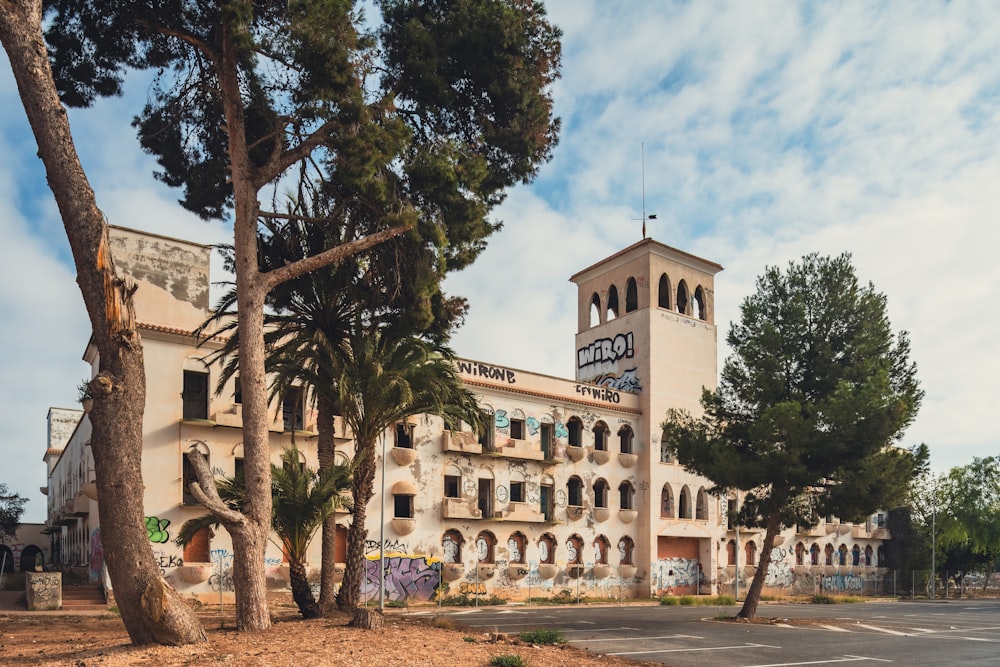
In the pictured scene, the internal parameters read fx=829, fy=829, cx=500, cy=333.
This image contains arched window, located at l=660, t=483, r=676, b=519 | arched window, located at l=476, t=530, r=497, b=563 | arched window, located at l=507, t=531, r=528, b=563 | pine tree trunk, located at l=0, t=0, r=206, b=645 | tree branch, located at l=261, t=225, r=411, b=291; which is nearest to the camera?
pine tree trunk, located at l=0, t=0, r=206, b=645

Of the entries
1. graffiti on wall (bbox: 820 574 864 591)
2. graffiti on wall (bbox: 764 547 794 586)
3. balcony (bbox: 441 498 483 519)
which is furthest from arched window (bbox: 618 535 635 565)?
graffiti on wall (bbox: 820 574 864 591)

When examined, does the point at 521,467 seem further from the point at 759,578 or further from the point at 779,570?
the point at 779,570

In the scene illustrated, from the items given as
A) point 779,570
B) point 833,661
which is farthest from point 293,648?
point 779,570

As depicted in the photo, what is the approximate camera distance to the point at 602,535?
4281 cm

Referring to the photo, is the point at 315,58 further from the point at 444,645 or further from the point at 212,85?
the point at 444,645

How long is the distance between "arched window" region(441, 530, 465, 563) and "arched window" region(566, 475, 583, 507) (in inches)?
292

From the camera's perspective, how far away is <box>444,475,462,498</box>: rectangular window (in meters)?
37.8

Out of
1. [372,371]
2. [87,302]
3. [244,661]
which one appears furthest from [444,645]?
[87,302]

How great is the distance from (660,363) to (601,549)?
10615 mm

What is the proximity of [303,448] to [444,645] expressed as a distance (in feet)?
58.8

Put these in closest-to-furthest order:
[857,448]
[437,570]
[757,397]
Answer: [857,448], [757,397], [437,570]

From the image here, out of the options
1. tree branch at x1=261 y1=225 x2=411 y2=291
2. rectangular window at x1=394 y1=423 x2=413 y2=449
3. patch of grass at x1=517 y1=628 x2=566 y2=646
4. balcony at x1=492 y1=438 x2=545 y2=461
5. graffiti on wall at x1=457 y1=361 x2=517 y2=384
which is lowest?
patch of grass at x1=517 y1=628 x2=566 y2=646

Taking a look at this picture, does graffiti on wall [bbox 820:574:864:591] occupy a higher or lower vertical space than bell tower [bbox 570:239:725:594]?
lower

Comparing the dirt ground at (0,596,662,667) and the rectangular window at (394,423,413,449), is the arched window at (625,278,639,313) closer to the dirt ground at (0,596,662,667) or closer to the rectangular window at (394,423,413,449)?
the rectangular window at (394,423,413,449)
